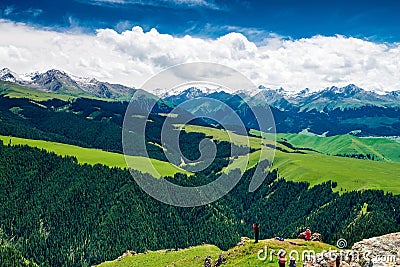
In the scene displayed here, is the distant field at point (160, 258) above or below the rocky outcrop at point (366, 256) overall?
below

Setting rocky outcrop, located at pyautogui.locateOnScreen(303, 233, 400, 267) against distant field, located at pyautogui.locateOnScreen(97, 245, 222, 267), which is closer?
rocky outcrop, located at pyautogui.locateOnScreen(303, 233, 400, 267)

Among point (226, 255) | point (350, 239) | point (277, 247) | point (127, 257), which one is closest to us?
point (277, 247)

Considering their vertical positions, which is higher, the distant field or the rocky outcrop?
the rocky outcrop

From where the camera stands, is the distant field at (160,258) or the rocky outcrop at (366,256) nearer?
the rocky outcrop at (366,256)

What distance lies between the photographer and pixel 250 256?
193 feet

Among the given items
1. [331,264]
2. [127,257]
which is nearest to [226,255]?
[331,264]

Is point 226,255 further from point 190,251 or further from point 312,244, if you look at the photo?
point 190,251

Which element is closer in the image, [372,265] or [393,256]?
[372,265]

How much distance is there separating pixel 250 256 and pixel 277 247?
4.22 meters

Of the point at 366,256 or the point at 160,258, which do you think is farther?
the point at 160,258

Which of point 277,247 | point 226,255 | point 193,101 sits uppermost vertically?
point 193,101

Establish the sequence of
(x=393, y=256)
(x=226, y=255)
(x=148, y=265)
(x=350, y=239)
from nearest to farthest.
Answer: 1. (x=393, y=256)
2. (x=226, y=255)
3. (x=350, y=239)
4. (x=148, y=265)

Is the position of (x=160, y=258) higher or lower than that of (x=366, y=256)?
lower

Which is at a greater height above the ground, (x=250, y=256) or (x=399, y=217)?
(x=250, y=256)
